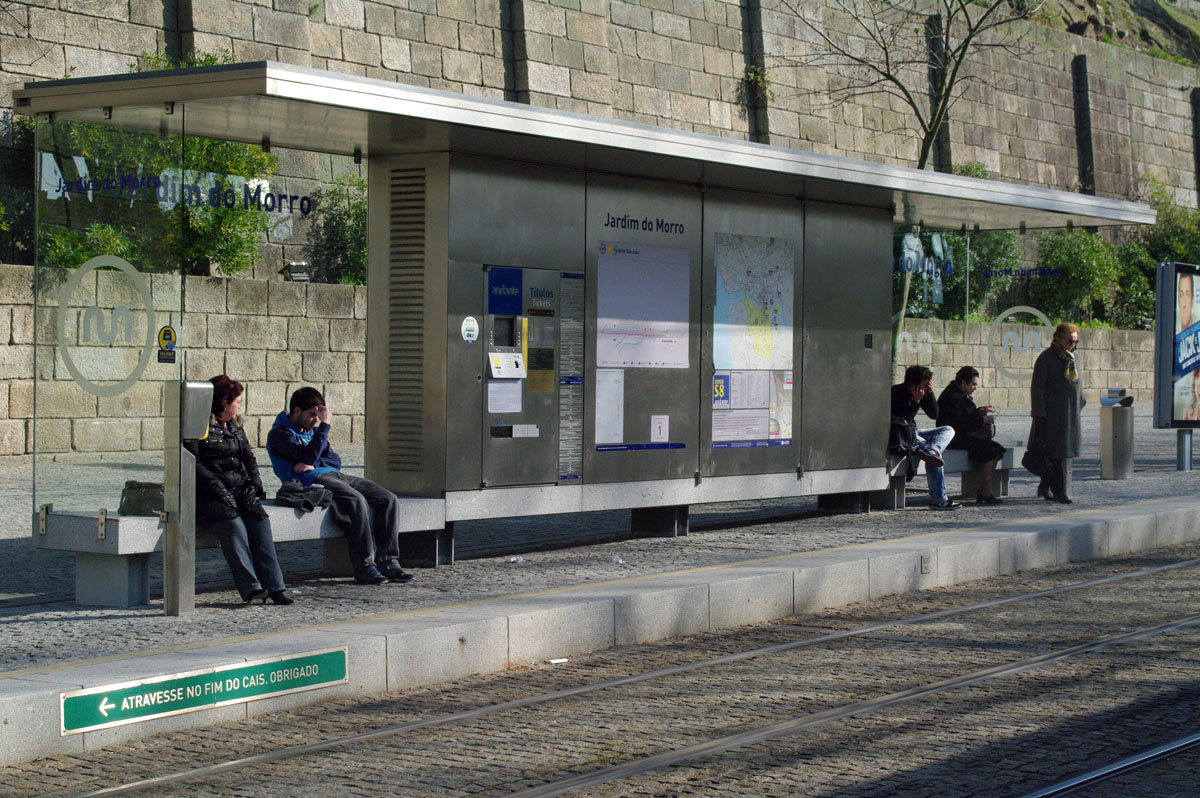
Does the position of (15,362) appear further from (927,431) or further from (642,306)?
(927,431)

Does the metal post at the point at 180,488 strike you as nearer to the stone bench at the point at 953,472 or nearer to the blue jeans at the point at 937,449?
the stone bench at the point at 953,472

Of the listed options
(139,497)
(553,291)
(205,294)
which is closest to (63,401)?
(139,497)

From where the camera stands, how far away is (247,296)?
17.7m

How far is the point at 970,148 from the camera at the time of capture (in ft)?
107

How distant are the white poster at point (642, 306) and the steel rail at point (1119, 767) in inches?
225

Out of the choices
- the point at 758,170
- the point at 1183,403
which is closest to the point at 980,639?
the point at 758,170

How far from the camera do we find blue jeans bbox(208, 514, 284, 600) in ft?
26.6

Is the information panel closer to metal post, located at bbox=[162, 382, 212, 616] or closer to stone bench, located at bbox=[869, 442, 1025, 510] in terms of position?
stone bench, located at bbox=[869, 442, 1025, 510]

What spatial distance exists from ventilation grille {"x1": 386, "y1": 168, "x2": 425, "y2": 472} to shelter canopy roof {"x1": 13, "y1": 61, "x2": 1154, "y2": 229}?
0.33 meters

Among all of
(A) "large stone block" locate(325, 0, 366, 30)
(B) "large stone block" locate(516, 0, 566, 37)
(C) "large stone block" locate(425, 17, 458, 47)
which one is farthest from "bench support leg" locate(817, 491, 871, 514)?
(B) "large stone block" locate(516, 0, 566, 37)

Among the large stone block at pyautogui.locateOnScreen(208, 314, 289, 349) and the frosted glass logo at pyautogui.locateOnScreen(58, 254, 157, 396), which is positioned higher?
the large stone block at pyautogui.locateOnScreen(208, 314, 289, 349)

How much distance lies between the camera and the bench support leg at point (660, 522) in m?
11.8

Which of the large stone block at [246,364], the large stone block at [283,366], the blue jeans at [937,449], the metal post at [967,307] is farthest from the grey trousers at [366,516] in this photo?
the metal post at [967,307]

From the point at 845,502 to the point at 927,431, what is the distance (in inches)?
40.1
